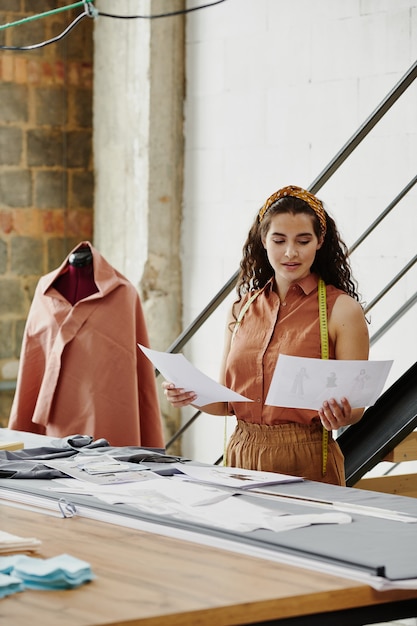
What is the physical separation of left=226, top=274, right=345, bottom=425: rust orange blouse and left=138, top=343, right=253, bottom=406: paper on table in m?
0.14

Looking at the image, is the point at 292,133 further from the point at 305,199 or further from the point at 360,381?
the point at 360,381

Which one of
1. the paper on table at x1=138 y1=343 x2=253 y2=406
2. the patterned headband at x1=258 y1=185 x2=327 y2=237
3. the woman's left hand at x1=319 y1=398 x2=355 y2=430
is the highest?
the patterned headband at x1=258 y1=185 x2=327 y2=237

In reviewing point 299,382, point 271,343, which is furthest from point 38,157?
point 299,382

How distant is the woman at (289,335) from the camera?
9.51 feet

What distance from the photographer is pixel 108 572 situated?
1.83m

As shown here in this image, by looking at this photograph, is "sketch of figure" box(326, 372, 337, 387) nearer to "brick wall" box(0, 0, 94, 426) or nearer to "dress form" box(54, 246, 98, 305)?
"dress form" box(54, 246, 98, 305)

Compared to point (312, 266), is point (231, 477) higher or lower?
lower

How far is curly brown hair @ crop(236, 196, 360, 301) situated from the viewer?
302 centimetres

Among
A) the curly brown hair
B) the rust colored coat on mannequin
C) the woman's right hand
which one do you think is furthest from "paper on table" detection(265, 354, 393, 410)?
the rust colored coat on mannequin

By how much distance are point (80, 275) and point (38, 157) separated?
2.66 meters

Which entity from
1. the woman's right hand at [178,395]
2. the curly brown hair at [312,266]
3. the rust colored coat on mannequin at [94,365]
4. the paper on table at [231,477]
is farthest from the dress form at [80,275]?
the paper on table at [231,477]

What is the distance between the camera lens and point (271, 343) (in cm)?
299

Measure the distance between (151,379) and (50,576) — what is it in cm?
248

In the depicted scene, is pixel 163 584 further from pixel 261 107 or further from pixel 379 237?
pixel 261 107
